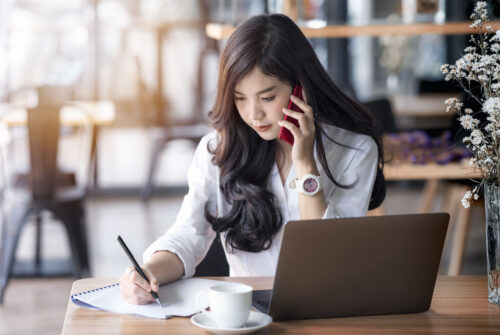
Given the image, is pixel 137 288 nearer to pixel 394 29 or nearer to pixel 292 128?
pixel 292 128

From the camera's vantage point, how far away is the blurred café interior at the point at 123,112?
372 cm

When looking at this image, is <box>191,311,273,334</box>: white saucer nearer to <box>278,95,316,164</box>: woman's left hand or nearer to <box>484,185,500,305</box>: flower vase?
<box>484,185,500,305</box>: flower vase

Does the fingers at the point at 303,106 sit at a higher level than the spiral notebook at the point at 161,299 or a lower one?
higher

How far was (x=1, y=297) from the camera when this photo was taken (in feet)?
11.6

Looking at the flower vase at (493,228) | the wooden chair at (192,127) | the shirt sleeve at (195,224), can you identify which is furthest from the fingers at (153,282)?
the wooden chair at (192,127)

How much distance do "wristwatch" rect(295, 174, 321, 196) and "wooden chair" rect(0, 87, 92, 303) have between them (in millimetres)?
2158

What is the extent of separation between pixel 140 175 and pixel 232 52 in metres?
4.25

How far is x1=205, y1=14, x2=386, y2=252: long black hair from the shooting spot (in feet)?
5.56

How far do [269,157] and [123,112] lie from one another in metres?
4.06

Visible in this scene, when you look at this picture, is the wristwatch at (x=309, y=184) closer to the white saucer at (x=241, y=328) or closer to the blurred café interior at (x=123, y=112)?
the white saucer at (x=241, y=328)

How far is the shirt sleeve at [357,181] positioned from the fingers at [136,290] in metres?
0.52

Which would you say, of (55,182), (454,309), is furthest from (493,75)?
(55,182)

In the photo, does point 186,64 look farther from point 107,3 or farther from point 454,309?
point 454,309

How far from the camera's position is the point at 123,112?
18.9 feet
